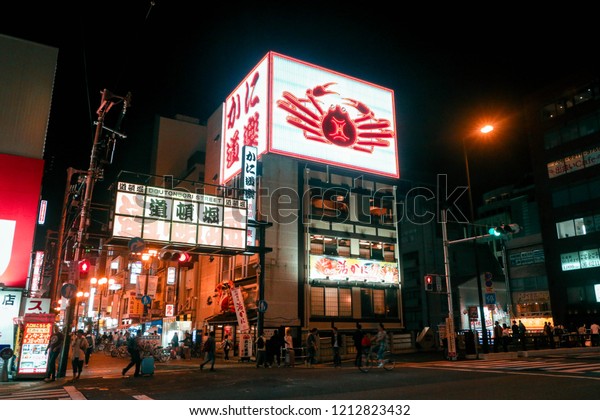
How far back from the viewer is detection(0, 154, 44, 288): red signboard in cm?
2369

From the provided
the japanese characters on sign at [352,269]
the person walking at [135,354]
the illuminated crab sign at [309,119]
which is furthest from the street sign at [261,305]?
the illuminated crab sign at [309,119]

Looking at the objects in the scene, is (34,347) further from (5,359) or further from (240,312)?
(240,312)

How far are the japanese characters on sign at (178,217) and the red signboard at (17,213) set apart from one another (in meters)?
5.33

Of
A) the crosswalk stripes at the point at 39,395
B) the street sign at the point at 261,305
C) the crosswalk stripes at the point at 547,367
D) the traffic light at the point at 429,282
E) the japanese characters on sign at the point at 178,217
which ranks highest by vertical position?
the japanese characters on sign at the point at 178,217

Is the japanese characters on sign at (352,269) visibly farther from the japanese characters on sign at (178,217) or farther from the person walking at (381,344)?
the person walking at (381,344)

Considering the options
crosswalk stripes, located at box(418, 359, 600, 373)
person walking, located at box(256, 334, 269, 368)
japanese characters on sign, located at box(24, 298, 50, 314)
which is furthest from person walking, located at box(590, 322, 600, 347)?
japanese characters on sign, located at box(24, 298, 50, 314)

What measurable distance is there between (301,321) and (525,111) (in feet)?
142

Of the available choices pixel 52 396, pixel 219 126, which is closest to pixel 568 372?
pixel 52 396

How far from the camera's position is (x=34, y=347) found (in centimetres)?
1762

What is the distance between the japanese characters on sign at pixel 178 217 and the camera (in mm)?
23562

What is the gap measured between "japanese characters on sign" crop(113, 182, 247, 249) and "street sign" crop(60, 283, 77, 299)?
179 inches

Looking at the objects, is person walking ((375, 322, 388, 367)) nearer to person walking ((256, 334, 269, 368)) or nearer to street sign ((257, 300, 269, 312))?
person walking ((256, 334, 269, 368))

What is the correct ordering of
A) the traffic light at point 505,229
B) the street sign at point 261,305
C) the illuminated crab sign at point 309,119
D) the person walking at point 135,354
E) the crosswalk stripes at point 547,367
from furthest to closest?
the illuminated crab sign at point 309,119 < the street sign at point 261,305 < the traffic light at point 505,229 < the person walking at point 135,354 < the crosswalk stripes at point 547,367

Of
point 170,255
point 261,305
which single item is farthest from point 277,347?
point 170,255
